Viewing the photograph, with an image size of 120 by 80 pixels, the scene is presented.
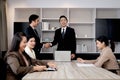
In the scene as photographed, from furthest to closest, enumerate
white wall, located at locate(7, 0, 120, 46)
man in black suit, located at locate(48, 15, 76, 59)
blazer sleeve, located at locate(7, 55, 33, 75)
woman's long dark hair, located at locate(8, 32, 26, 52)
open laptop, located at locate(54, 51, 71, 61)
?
white wall, located at locate(7, 0, 120, 46), man in black suit, located at locate(48, 15, 76, 59), open laptop, located at locate(54, 51, 71, 61), woman's long dark hair, located at locate(8, 32, 26, 52), blazer sleeve, located at locate(7, 55, 33, 75)

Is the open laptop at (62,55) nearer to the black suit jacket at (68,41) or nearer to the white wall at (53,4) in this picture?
the black suit jacket at (68,41)

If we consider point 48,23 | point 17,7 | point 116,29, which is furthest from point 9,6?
point 116,29

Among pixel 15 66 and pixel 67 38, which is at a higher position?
pixel 67 38

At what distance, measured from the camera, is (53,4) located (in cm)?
684

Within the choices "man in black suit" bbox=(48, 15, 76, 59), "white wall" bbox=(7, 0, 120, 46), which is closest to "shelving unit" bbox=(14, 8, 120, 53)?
"white wall" bbox=(7, 0, 120, 46)

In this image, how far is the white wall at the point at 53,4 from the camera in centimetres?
681

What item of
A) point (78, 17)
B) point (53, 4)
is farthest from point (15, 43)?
point (78, 17)

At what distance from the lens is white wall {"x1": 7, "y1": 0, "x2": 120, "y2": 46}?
6.81 meters

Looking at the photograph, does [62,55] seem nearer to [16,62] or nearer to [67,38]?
[67,38]

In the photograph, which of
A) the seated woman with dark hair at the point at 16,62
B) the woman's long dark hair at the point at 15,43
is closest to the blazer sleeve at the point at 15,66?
the seated woman with dark hair at the point at 16,62

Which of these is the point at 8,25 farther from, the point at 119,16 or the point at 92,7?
the point at 119,16

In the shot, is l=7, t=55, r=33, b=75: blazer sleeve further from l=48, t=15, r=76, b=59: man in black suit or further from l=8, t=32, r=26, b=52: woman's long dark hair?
l=48, t=15, r=76, b=59: man in black suit

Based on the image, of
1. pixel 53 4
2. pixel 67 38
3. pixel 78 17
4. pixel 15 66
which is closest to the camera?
pixel 15 66

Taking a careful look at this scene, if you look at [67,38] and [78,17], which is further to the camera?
[78,17]
